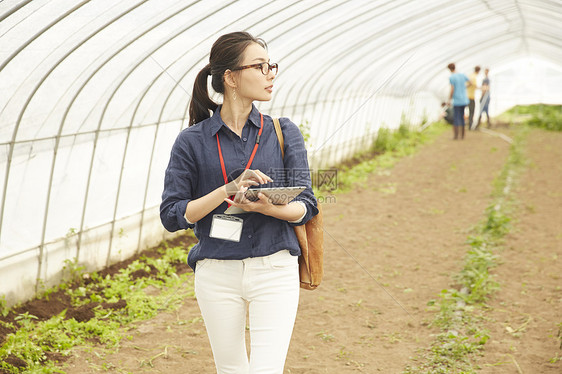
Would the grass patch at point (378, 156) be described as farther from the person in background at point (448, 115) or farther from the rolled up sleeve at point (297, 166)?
the rolled up sleeve at point (297, 166)

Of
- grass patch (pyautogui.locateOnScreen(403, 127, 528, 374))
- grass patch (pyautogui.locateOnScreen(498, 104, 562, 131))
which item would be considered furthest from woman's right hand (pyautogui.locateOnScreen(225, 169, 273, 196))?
grass patch (pyautogui.locateOnScreen(498, 104, 562, 131))

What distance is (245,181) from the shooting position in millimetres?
2012

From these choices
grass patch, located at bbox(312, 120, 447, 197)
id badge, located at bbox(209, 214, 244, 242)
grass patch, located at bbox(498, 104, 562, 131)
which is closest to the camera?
id badge, located at bbox(209, 214, 244, 242)

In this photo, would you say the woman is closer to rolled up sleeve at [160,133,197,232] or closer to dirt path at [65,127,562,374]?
rolled up sleeve at [160,133,197,232]

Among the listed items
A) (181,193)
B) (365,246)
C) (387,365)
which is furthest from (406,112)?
(181,193)

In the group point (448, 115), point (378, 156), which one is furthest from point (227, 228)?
point (448, 115)

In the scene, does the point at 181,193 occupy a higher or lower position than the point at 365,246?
higher

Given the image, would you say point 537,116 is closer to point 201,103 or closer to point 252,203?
point 201,103

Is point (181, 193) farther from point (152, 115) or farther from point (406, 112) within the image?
point (406, 112)

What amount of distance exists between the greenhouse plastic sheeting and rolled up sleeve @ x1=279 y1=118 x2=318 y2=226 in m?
0.93

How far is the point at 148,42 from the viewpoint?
5590mm

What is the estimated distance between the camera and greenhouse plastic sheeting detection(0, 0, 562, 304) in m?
4.63

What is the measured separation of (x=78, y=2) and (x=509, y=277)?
15.8 ft

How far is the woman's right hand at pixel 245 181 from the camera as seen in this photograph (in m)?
2.01
